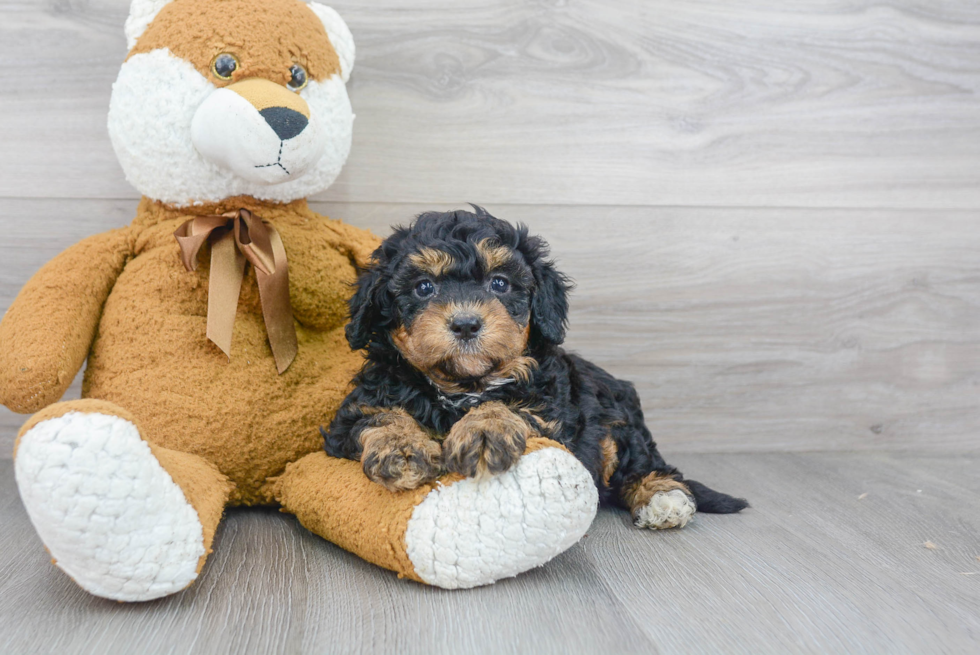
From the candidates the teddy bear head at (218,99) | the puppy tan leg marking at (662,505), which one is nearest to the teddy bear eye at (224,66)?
the teddy bear head at (218,99)

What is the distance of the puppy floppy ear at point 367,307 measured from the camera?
5.34 ft

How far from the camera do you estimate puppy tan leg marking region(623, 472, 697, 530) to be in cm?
182

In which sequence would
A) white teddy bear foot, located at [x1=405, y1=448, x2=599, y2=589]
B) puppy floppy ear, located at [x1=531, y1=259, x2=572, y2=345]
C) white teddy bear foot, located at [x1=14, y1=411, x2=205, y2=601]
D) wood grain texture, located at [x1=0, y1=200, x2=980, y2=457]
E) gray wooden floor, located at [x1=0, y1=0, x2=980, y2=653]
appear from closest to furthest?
white teddy bear foot, located at [x1=14, y1=411, x2=205, y2=601] → white teddy bear foot, located at [x1=405, y1=448, x2=599, y2=589] → puppy floppy ear, located at [x1=531, y1=259, x2=572, y2=345] → gray wooden floor, located at [x1=0, y1=0, x2=980, y2=653] → wood grain texture, located at [x1=0, y1=200, x2=980, y2=457]

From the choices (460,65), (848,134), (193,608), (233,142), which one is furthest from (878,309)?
(193,608)

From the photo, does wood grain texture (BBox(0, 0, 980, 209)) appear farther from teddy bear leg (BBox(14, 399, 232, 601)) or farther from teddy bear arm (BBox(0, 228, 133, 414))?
teddy bear leg (BBox(14, 399, 232, 601))

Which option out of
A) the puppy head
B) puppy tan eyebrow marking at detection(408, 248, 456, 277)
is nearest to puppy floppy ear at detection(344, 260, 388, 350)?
the puppy head

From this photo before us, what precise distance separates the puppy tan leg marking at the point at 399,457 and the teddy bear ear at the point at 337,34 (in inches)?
38.9

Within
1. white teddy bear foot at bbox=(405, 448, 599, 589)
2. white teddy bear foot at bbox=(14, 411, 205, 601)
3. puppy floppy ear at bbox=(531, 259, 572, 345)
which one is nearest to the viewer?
white teddy bear foot at bbox=(14, 411, 205, 601)

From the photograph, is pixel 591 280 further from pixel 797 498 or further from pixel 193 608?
pixel 193 608

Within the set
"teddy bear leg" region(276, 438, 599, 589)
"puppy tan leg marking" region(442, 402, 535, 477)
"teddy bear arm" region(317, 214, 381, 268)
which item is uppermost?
"teddy bear arm" region(317, 214, 381, 268)

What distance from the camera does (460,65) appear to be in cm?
229

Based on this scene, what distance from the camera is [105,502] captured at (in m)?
1.22

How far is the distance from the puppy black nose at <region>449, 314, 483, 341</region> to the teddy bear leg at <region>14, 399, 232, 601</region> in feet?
1.94

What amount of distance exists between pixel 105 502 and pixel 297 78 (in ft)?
3.45
